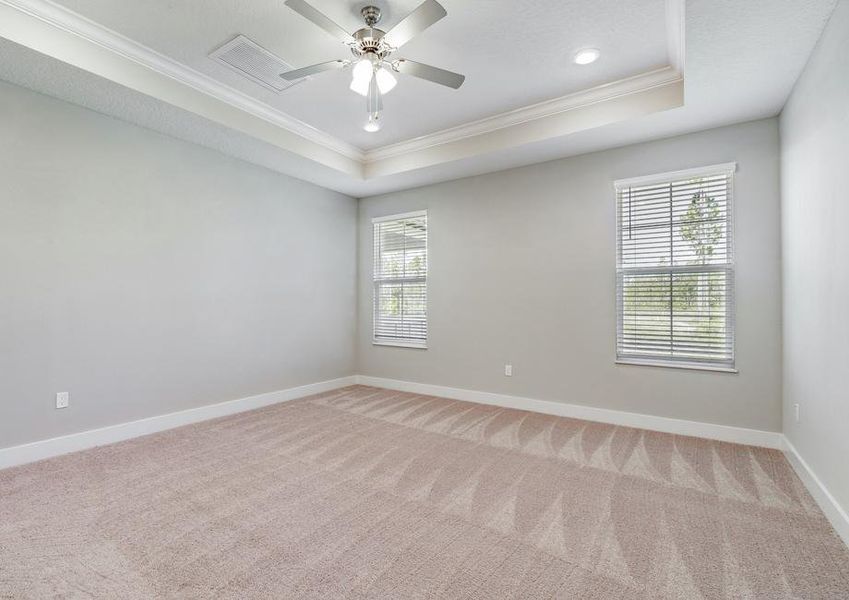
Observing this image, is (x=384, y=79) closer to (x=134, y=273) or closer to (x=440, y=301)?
(x=134, y=273)

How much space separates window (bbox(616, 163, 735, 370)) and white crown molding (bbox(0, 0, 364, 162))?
10.6 ft

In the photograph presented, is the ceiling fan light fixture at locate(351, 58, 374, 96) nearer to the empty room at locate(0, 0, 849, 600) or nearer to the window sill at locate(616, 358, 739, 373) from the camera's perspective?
the empty room at locate(0, 0, 849, 600)

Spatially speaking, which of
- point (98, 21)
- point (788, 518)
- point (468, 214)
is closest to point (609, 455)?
point (788, 518)

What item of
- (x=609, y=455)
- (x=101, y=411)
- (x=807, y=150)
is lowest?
(x=609, y=455)

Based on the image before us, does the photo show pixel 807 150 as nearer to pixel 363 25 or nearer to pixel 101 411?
pixel 363 25

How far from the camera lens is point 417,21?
7.07 ft

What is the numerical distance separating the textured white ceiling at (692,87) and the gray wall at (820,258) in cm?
15

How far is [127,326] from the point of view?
11.4 feet

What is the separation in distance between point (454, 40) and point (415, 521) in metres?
3.01

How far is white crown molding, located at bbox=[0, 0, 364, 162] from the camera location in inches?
98.0

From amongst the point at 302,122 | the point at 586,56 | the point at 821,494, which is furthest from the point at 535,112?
the point at 821,494

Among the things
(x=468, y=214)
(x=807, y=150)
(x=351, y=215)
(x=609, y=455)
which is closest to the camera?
(x=807, y=150)

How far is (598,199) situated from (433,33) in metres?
2.25

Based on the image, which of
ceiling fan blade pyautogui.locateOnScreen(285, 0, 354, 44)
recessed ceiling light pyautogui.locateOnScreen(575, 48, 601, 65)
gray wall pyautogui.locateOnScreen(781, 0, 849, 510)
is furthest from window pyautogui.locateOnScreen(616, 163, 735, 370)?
ceiling fan blade pyautogui.locateOnScreen(285, 0, 354, 44)
